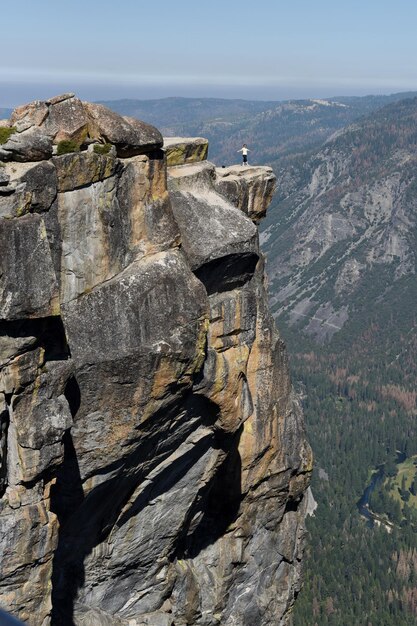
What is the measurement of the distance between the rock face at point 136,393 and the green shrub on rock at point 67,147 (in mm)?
409

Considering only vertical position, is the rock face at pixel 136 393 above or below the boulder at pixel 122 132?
below

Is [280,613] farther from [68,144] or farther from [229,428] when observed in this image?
[68,144]

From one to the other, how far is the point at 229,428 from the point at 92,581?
376 inches

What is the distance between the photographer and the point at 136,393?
115 feet

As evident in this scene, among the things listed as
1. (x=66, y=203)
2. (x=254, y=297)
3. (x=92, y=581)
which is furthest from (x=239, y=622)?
(x=66, y=203)

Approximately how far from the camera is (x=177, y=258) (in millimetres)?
36031

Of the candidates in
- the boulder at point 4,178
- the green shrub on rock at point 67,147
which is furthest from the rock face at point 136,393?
the green shrub on rock at point 67,147

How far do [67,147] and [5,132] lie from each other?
7.71 feet

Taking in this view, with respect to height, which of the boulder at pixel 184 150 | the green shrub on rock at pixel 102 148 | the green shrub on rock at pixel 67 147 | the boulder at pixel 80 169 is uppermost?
the green shrub on rock at pixel 67 147

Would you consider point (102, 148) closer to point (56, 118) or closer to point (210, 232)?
point (56, 118)

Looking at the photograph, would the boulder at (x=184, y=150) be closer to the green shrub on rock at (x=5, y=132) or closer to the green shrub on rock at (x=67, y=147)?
the green shrub on rock at (x=67, y=147)

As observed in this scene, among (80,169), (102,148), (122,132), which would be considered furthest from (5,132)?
(122,132)

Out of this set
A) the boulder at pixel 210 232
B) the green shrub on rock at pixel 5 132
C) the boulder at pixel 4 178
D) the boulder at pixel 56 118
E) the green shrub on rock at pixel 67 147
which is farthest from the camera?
the boulder at pixel 210 232

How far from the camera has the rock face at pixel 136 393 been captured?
101 feet
